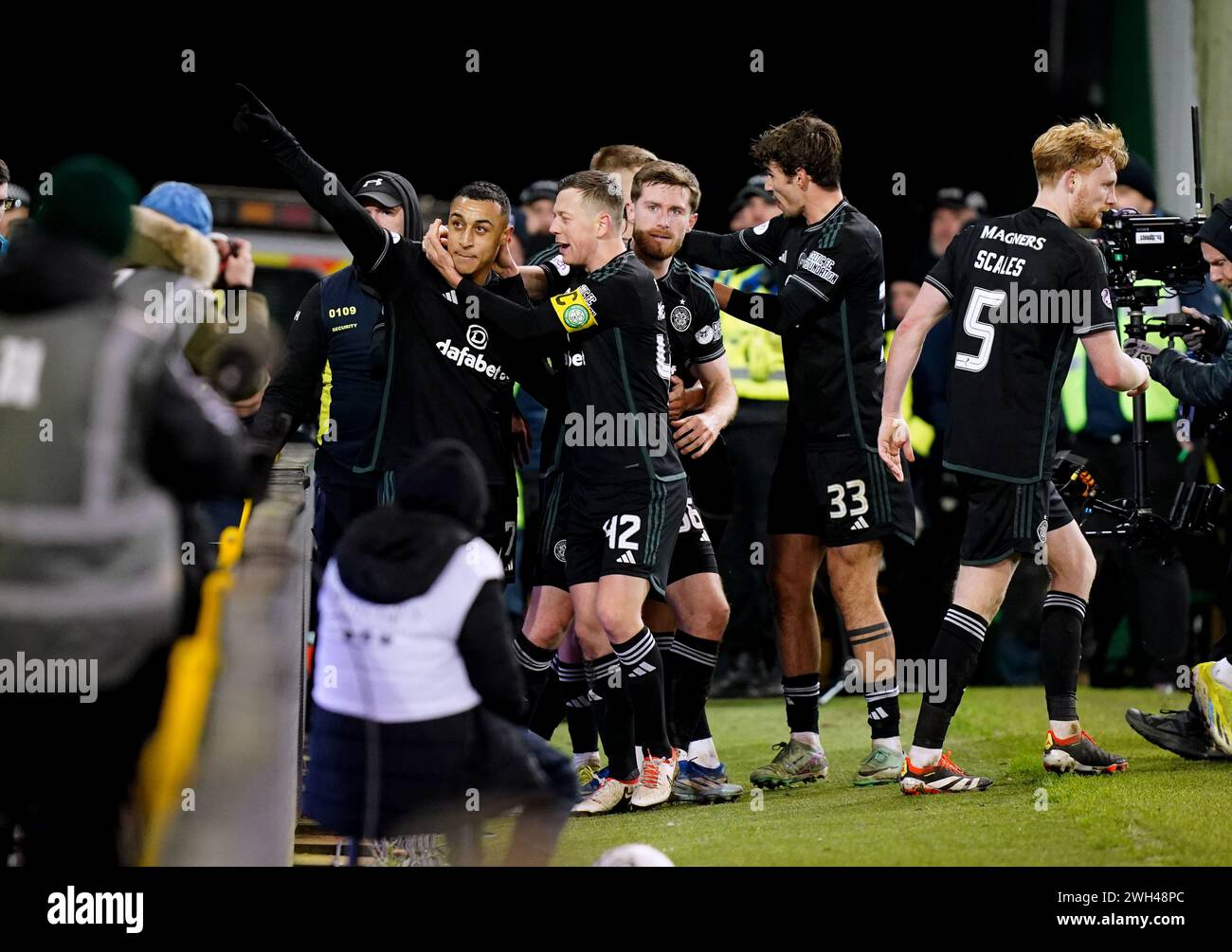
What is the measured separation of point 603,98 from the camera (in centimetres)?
1057

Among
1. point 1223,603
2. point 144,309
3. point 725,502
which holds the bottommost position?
point 1223,603

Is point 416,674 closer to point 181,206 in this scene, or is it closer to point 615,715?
point 615,715

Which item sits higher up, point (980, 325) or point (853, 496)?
point (980, 325)

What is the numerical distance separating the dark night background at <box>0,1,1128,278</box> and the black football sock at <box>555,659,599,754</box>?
4.93 m

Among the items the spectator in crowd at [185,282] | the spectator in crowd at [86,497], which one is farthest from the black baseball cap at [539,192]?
the spectator in crowd at [86,497]

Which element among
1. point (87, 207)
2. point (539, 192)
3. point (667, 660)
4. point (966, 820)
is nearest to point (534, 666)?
point (667, 660)

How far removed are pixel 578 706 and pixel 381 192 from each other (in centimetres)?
209

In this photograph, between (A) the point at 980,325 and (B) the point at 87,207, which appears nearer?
(B) the point at 87,207

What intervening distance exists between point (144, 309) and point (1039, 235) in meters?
3.04

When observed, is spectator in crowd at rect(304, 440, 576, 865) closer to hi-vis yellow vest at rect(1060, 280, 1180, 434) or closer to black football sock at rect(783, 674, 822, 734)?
black football sock at rect(783, 674, 822, 734)
